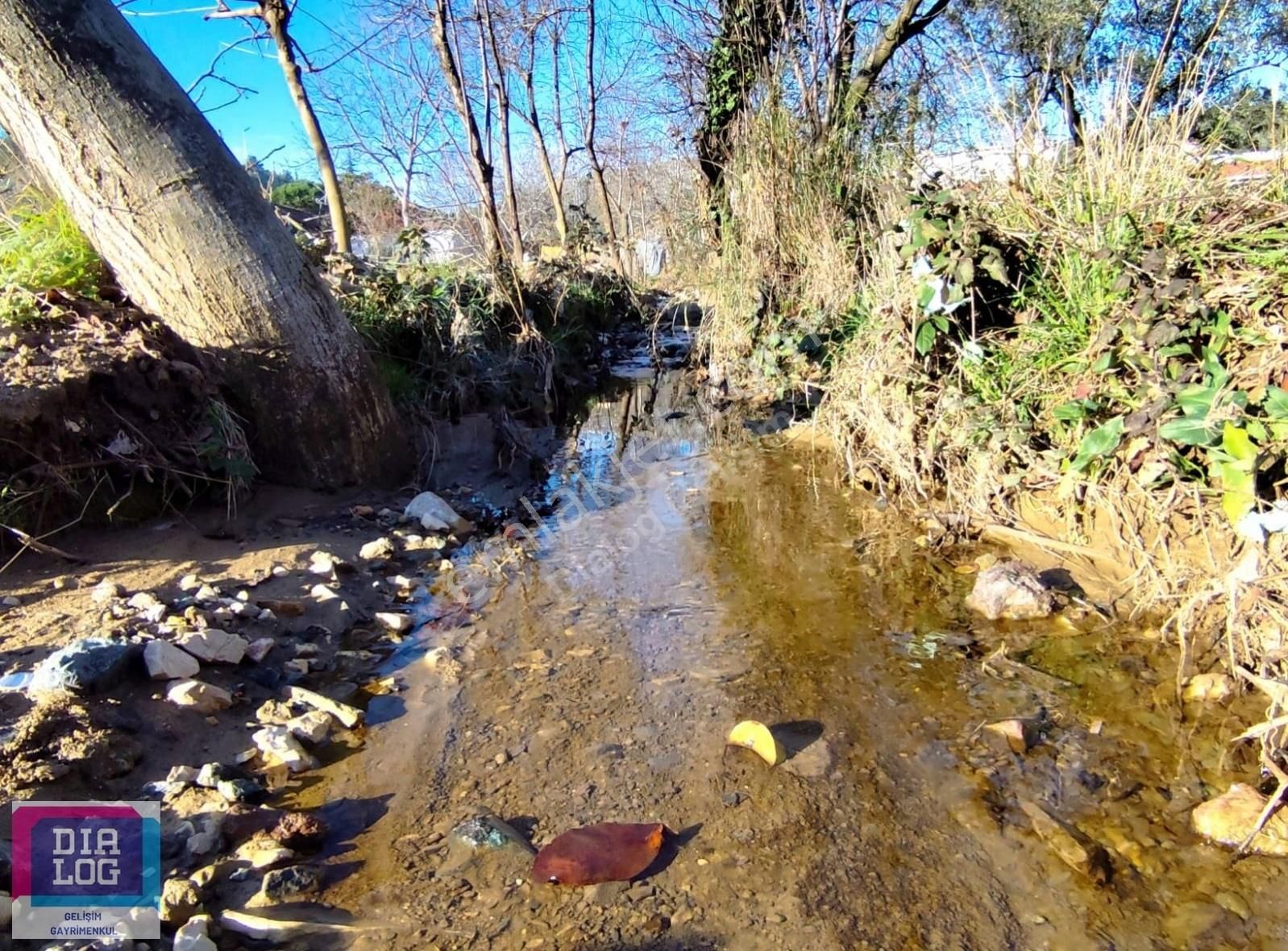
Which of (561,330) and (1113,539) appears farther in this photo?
(561,330)

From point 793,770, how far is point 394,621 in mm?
1363

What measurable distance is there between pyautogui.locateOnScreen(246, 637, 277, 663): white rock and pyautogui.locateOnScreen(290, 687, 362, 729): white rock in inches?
8.3

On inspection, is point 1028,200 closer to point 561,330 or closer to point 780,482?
point 780,482

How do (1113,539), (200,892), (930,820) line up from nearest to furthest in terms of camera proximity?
(200,892) → (930,820) → (1113,539)

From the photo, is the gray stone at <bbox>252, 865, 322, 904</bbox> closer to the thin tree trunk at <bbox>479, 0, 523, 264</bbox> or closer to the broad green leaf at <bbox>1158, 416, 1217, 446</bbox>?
the broad green leaf at <bbox>1158, 416, 1217, 446</bbox>

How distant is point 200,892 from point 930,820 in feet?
4.67

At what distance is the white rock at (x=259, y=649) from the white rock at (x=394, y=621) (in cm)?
35

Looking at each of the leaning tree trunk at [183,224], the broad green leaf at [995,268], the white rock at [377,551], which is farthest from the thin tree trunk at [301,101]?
the broad green leaf at [995,268]

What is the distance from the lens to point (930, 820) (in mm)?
1590

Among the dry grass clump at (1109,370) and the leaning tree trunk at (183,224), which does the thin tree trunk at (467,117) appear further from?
the dry grass clump at (1109,370)

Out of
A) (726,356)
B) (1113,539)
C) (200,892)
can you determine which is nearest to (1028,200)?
(1113,539)

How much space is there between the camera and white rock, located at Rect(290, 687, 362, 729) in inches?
76.6

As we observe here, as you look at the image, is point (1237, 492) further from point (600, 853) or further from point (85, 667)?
point (85, 667)

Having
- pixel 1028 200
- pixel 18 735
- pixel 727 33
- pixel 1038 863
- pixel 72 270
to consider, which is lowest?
pixel 1038 863
